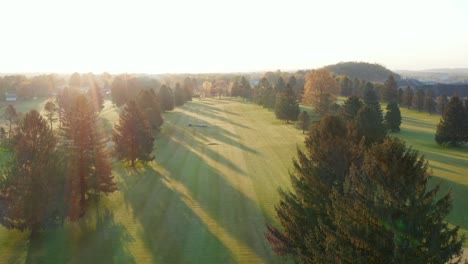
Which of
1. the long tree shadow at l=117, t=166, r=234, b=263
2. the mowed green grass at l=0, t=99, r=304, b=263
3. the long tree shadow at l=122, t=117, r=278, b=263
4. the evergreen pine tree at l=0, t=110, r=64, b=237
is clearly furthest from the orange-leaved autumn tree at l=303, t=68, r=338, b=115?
the evergreen pine tree at l=0, t=110, r=64, b=237

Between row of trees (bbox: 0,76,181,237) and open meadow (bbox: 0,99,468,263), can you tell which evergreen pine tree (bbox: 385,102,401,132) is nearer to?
open meadow (bbox: 0,99,468,263)

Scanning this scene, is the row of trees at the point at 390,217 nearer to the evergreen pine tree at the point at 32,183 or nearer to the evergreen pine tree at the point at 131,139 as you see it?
the evergreen pine tree at the point at 32,183

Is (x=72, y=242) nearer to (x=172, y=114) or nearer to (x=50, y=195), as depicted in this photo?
(x=50, y=195)

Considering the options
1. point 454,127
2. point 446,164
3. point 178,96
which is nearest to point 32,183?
point 446,164

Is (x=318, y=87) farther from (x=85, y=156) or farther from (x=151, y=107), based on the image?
(x=85, y=156)

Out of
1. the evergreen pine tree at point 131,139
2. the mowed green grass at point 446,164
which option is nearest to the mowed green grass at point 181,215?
the evergreen pine tree at point 131,139
